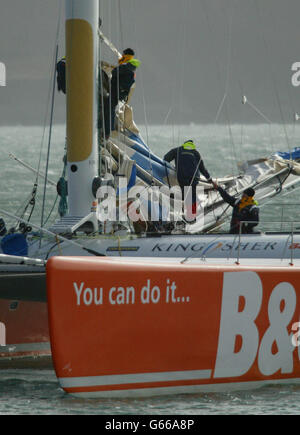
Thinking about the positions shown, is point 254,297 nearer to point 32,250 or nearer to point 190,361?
point 190,361

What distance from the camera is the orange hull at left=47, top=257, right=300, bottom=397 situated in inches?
294

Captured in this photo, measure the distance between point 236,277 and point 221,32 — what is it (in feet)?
109

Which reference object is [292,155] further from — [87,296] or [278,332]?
[87,296]

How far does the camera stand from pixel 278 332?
320 inches

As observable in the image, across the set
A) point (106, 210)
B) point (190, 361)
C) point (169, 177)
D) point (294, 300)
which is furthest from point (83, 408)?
point (169, 177)

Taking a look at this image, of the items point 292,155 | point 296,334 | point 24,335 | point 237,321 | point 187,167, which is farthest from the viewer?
point 292,155

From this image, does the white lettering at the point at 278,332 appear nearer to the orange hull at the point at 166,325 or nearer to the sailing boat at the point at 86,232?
the orange hull at the point at 166,325

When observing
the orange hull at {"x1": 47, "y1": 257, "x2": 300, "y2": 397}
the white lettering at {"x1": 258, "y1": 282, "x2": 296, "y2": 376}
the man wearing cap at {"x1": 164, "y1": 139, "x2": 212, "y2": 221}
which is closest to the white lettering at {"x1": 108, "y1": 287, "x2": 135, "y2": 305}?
the orange hull at {"x1": 47, "y1": 257, "x2": 300, "y2": 397}

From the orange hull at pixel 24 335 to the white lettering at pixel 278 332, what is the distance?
7.31 feet

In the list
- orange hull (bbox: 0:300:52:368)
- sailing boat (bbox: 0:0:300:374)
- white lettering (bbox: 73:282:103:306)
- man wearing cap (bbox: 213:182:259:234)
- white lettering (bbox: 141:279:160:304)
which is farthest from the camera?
man wearing cap (bbox: 213:182:259:234)

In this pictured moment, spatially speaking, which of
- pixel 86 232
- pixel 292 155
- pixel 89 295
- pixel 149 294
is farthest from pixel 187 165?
pixel 89 295

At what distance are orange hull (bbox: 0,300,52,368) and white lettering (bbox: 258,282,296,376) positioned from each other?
223cm

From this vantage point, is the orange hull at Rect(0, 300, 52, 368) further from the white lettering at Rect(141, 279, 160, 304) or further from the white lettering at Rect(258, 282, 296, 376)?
the white lettering at Rect(258, 282, 296, 376)

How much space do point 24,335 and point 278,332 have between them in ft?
8.86
